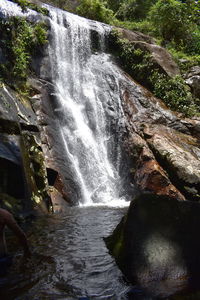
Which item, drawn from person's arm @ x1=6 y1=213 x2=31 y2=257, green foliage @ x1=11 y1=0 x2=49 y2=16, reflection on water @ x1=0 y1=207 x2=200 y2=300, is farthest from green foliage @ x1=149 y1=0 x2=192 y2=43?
person's arm @ x1=6 y1=213 x2=31 y2=257

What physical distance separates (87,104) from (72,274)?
36.6ft

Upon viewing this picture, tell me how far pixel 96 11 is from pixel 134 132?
14335 millimetres

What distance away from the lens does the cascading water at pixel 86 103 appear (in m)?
11.6

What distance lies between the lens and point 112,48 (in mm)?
18938

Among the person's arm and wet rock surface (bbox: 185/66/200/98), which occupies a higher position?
wet rock surface (bbox: 185/66/200/98)

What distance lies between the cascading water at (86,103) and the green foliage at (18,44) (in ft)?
3.77

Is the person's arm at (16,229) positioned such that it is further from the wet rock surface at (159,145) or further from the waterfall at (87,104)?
the wet rock surface at (159,145)

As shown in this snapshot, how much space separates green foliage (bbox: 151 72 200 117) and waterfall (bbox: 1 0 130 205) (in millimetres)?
2373

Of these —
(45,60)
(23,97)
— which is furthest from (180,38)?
(23,97)

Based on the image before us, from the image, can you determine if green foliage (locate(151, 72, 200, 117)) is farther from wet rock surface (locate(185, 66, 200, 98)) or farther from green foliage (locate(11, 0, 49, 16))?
green foliage (locate(11, 0, 49, 16))

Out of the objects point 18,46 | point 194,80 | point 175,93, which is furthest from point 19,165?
point 194,80

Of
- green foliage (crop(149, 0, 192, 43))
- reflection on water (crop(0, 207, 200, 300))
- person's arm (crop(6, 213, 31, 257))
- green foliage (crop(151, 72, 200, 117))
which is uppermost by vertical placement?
green foliage (crop(149, 0, 192, 43))

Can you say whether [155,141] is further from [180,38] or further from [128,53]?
[180,38]

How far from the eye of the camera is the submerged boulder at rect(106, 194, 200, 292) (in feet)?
11.9
